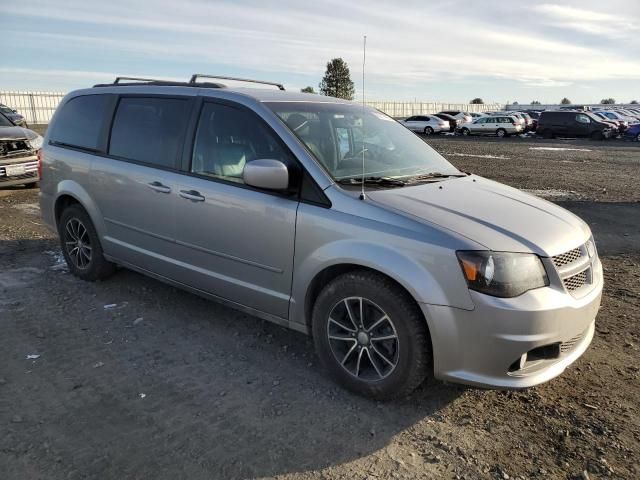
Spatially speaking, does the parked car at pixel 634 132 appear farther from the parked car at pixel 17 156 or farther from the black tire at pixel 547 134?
the parked car at pixel 17 156

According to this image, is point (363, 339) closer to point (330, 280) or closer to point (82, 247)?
point (330, 280)

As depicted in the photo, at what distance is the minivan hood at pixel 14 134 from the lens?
33.3 ft

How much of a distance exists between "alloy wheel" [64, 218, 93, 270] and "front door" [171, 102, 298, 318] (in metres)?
1.52

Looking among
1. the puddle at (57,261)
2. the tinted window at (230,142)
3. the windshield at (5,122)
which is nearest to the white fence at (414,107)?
the windshield at (5,122)

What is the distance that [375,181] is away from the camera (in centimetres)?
365

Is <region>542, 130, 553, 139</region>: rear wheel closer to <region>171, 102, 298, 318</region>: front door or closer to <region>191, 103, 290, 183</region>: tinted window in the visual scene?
<region>191, 103, 290, 183</region>: tinted window

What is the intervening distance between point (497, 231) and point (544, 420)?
45.2 inches

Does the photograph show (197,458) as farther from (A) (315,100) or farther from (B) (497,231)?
(A) (315,100)

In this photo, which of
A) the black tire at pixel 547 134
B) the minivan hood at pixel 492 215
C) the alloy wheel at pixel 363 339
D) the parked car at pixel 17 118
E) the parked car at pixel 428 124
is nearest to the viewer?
the minivan hood at pixel 492 215

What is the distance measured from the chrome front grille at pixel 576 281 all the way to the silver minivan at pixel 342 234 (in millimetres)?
14

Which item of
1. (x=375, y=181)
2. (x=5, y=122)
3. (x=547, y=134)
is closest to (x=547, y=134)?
(x=547, y=134)

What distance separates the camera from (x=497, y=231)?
3092 mm

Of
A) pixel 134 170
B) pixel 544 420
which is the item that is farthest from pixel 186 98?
pixel 544 420

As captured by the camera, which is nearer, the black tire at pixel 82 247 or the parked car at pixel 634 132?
the black tire at pixel 82 247
